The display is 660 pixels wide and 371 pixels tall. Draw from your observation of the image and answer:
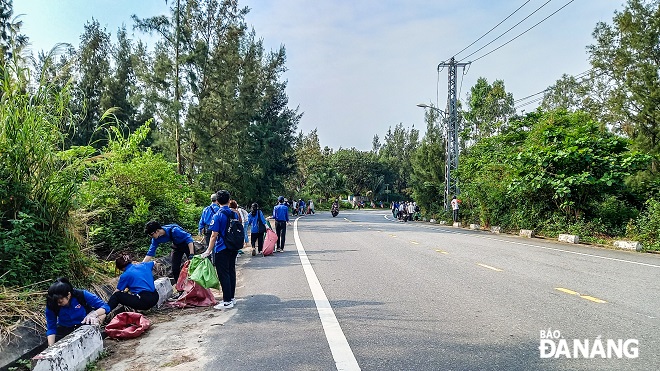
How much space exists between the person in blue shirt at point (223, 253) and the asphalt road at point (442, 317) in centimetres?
29

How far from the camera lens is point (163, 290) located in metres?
7.39

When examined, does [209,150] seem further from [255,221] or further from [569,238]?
[569,238]

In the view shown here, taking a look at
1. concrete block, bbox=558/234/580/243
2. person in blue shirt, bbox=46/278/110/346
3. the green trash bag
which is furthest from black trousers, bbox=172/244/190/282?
concrete block, bbox=558/234/580/243

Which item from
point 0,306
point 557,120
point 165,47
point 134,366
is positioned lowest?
point 134,366

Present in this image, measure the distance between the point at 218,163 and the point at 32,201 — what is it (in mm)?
22352

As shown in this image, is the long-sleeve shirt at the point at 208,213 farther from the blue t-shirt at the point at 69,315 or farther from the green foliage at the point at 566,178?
the green foliage at the point at 566,178

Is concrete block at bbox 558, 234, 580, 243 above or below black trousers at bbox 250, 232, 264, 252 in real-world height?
below

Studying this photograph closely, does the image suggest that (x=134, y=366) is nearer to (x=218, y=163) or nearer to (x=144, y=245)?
(x=144, y=245)

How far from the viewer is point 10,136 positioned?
6219 mm

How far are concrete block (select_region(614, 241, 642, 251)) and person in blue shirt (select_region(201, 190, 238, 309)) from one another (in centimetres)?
1342

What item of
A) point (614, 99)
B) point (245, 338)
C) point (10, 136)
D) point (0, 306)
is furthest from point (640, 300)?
point (614, 99)

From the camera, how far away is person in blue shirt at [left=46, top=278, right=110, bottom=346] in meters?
4.95
